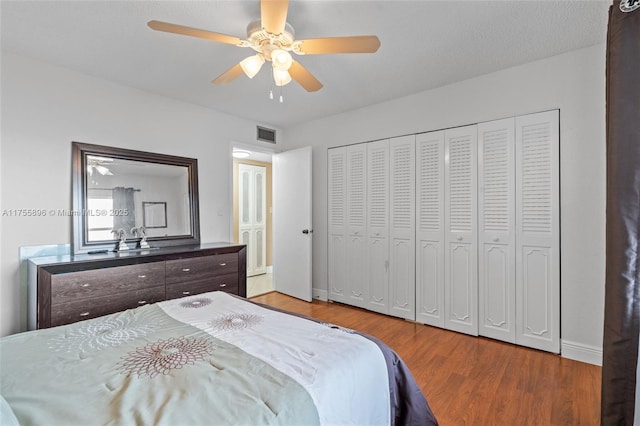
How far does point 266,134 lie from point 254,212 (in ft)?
5.55

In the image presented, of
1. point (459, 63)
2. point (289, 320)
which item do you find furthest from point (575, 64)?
point (289, 320)

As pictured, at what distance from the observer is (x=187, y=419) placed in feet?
2.73

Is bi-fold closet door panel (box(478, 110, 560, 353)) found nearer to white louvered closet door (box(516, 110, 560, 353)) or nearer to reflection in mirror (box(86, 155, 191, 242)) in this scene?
white louvered closet door (box(516, 110, 560, 353))

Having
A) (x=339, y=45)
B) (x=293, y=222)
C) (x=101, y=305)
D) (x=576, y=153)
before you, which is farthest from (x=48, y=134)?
(x=576, y=153)

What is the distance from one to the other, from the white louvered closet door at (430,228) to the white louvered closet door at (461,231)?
7cm

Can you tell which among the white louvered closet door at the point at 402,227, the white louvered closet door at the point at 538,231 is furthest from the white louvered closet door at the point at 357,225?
the white louvered closet door at the point at 538,231

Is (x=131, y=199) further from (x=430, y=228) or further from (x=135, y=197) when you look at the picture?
(x=430, y=228)

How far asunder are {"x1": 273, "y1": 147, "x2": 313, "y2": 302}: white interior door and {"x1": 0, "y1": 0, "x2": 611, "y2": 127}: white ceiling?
1.32 metres

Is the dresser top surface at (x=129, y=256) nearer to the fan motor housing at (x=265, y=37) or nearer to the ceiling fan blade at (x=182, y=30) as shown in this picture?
the ceiling fan blade at (x=182, y=30)

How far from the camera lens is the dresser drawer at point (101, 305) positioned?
7.32ft

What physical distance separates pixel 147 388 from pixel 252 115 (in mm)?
3585

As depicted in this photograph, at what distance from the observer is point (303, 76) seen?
2.13 metres

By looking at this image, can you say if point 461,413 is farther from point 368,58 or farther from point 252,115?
point 252,115

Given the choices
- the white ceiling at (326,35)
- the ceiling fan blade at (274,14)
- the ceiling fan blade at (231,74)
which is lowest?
the ceiling fan blade at (231,74)
